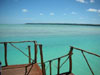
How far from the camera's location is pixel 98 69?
29.5 feet

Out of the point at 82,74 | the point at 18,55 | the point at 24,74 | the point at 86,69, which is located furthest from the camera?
the point at 18,55

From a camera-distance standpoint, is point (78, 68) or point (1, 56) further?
point (1, 56)

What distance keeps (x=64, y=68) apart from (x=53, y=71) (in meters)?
1.23

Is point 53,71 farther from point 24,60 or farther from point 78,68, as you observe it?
point 24,60

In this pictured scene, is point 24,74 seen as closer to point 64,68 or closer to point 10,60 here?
point 64,68

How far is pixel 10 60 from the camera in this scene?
10.6 metres

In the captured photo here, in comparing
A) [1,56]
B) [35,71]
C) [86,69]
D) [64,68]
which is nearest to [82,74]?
[86,69]

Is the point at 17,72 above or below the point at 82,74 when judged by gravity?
above

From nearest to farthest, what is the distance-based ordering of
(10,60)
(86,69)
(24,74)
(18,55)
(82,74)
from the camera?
1. (24,74)
2. (82,74)
3. (86,69)
4. (10,60)
5. (18,55)

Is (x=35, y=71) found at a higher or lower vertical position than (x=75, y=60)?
higher

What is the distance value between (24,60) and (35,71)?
286 inches

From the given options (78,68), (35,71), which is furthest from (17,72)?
(78,68)

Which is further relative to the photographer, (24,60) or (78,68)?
(24,60)

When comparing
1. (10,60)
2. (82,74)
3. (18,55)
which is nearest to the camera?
(82,74)
